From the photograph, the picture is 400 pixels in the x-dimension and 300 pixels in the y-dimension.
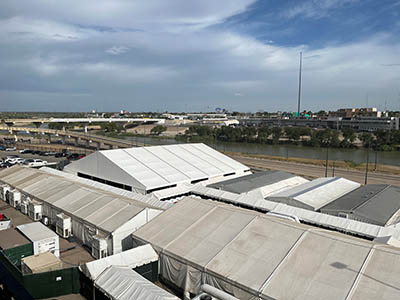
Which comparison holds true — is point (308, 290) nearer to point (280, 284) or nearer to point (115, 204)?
point (280, 284)

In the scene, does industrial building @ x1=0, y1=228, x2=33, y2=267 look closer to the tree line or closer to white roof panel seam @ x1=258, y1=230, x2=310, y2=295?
white roof panel seam @ x1=258, y1=230, x2=310, y2=295

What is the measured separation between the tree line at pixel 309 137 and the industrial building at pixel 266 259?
4551cm

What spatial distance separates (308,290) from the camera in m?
6.57

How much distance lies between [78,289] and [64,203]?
584cm

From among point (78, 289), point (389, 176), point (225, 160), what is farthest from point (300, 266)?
point (389, 176)

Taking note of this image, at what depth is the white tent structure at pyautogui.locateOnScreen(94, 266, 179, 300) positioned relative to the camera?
7.06 m

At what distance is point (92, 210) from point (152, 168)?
7.39m

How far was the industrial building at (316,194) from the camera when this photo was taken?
1542cm

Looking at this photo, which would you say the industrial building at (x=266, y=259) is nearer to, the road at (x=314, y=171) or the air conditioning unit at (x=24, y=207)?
the air conditioning unit at (x=24, y=207)

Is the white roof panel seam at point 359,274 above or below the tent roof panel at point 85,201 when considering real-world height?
above

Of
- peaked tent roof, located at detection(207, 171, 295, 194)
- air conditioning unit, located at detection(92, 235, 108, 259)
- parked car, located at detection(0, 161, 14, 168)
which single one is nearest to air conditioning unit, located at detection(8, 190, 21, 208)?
air conditioning unit, located at detection(92, 235, 108, 259)

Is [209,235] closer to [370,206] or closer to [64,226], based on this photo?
[64,226]

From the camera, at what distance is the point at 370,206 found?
1441cm

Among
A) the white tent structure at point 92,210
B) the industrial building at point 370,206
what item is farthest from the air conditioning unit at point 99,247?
the industrial building at point 370,206
